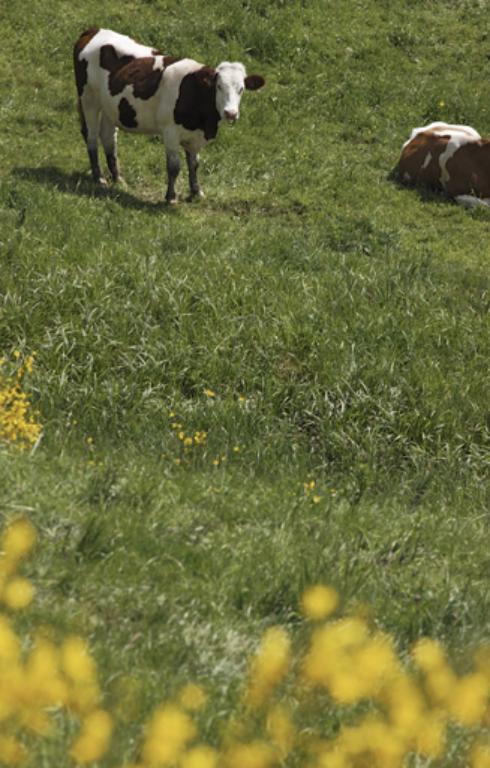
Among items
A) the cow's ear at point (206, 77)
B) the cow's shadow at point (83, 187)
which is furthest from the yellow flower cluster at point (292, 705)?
the cow's ear at point (206, 77)

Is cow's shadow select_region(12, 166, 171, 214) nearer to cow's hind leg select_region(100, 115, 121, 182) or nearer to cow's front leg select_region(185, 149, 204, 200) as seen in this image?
cow's hind leg select_region(100, 115, 121, 182)

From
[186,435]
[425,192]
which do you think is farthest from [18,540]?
[425,192]

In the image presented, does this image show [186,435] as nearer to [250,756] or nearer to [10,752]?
[250,756]

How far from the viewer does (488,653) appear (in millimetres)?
4332

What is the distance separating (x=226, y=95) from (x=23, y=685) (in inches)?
420

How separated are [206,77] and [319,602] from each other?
32.2ft

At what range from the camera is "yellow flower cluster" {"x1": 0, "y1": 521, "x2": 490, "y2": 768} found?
10.5 ft

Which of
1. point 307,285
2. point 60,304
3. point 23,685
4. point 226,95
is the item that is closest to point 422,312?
point 307,285

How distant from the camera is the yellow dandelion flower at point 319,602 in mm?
4379

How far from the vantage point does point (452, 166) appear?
1509cm

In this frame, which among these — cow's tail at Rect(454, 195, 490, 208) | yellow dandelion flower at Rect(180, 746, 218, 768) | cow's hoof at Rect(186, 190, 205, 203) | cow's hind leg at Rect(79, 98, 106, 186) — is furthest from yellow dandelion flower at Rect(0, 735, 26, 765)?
cow's tail at Rect(454, 195, 490, 208)

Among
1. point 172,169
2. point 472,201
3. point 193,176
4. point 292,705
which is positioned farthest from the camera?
point 472,201

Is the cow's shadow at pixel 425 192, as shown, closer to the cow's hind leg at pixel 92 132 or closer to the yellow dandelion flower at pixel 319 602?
the cow's hind leg at pixel 92 132

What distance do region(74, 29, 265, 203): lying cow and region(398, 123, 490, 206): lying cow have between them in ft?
10.1
